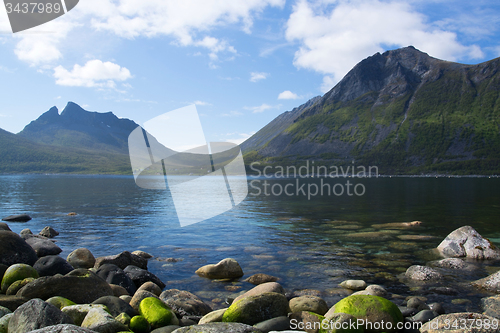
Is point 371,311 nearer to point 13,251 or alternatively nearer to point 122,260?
point 122,260

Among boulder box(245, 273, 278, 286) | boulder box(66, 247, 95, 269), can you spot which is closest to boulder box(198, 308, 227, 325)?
boulder box(245, 273, 278, 286)

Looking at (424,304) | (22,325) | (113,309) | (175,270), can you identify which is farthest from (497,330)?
(175,270)

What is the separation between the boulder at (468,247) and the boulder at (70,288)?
22.2m

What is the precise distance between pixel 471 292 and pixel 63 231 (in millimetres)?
32818

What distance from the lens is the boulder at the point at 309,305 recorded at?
11445 mm

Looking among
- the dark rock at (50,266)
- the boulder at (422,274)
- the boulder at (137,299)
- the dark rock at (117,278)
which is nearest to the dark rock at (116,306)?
the boulder at (137,299)

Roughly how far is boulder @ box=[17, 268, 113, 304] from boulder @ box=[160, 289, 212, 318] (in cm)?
233

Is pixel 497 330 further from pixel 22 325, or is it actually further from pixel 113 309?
pixel 22 325

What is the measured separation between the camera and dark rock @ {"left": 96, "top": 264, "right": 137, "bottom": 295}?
13.9 m

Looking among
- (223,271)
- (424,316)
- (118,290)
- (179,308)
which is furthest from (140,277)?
(424,316)

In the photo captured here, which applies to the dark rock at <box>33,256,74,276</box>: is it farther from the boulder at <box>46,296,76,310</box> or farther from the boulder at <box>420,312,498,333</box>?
the boulder at <box>420,312,498,333</box>

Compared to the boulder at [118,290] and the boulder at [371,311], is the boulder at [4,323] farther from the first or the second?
the boulder at [371,311]

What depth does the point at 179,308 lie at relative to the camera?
1191cm

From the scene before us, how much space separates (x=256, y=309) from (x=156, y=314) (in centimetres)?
336
